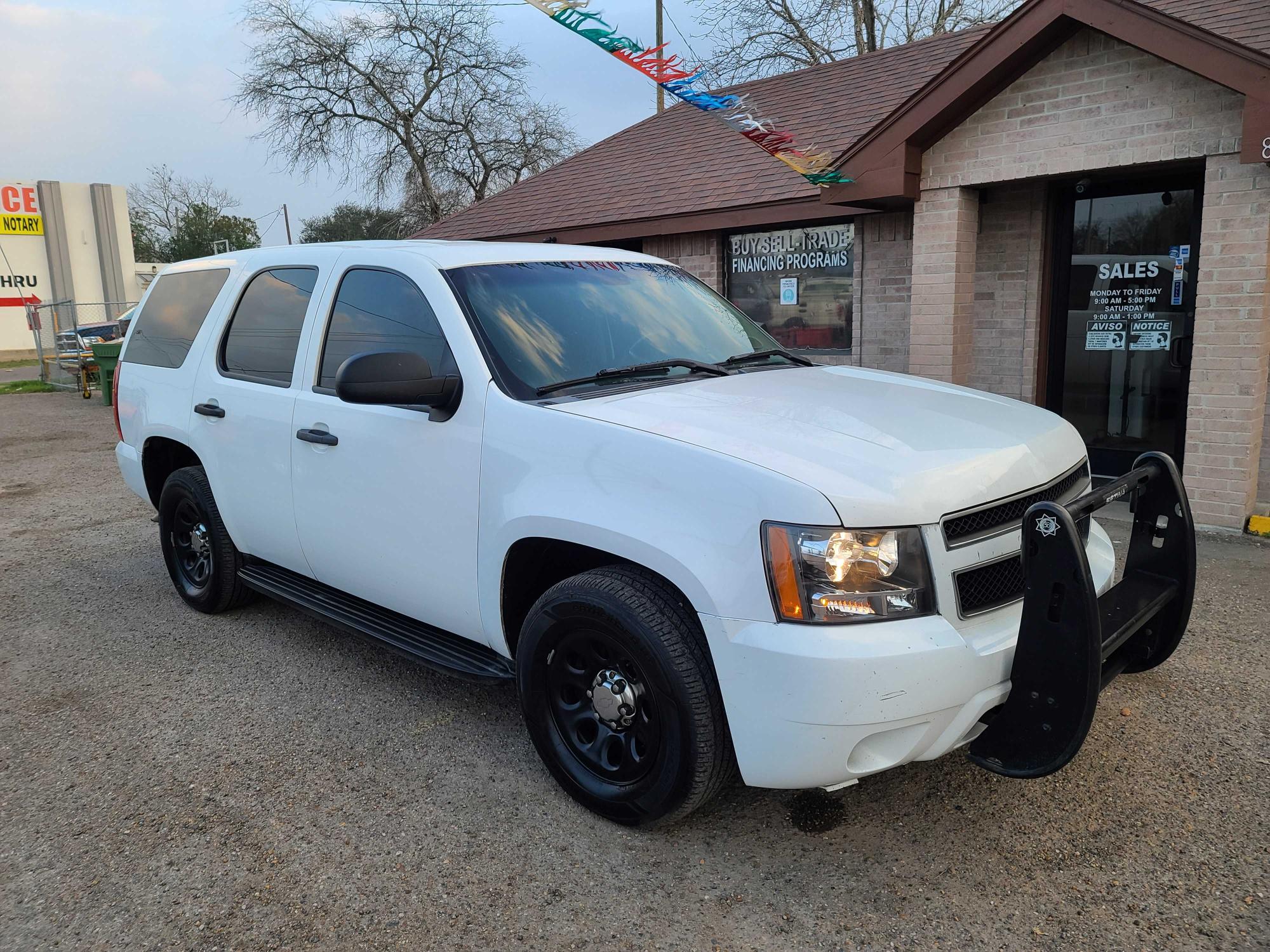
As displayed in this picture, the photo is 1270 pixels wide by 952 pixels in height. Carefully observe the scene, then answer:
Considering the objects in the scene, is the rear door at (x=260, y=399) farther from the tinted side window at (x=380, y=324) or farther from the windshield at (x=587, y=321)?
the windshield at (x=587, y=321)

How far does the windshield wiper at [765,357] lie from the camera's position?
3.93 metres

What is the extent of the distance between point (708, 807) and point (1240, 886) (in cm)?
160

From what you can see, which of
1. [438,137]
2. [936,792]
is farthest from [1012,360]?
[438,137]

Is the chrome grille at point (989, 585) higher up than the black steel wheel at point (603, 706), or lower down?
higher up

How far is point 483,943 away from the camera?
8.56 feet

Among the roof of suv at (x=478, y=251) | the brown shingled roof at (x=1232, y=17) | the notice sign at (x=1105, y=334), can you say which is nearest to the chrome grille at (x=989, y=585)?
the roof of suv at (x=478, y=251)

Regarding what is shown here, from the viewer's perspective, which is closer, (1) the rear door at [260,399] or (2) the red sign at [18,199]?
(1) the rear door at [260,399]

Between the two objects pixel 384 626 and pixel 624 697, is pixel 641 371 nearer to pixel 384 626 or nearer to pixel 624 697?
pixel 624 697

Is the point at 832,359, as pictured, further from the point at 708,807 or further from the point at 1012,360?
the point at 708,807

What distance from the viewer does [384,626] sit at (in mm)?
3898

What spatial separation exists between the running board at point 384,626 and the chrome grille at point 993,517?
1617 mm

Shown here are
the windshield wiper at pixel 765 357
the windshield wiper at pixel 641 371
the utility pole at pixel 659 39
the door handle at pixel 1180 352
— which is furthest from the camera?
the utility pole at pixel 659 39

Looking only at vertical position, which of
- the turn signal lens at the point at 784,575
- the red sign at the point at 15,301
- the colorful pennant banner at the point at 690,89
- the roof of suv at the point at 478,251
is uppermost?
the colorful pennant banner at the point at 690,89

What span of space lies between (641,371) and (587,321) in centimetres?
36
